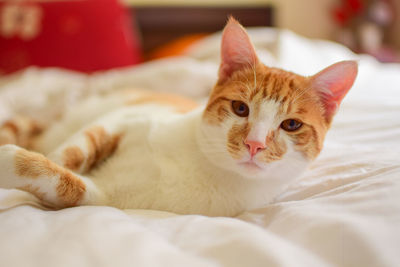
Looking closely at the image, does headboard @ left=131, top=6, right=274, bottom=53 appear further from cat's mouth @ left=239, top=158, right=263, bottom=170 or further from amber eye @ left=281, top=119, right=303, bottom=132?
cat's mouth @ left=239, top=158, right=263, bottom=170

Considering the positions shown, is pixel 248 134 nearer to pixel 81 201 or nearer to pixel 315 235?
pixel 315 235

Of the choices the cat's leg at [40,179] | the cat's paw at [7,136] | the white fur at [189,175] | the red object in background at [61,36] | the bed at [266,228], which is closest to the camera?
the bed at [266,228]

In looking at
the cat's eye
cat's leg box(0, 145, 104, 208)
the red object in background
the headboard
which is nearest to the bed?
cat's leg box(0, 145, 104, 208)

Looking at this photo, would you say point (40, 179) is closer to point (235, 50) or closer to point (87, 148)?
point (87, 148)

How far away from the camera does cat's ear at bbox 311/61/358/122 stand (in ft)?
3.05

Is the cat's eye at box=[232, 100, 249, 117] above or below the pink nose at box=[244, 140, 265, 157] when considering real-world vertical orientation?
above

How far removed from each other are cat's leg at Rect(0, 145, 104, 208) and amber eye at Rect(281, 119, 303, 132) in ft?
1.93

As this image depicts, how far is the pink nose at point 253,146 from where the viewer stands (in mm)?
857

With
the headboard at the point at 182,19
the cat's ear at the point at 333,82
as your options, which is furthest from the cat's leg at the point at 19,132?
the headboard at the point at 182,19

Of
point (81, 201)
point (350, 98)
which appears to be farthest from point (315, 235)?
point (350, 98)

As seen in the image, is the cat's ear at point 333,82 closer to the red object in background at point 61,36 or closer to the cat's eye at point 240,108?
the cat's eye at point 240,108

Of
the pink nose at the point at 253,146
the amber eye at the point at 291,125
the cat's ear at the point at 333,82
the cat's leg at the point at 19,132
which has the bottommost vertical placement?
the cat's leg at the point at 19,132

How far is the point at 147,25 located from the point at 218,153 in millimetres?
2527

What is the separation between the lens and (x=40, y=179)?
2.68 feet
